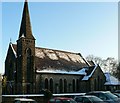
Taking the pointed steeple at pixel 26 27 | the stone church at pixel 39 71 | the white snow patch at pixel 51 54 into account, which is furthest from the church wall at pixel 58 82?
the pointed steeple at pixel 26 27

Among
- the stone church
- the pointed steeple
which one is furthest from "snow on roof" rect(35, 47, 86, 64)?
the pointed steeple

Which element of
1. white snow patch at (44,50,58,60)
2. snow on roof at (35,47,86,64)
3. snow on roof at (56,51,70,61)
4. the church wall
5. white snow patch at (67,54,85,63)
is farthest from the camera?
white snow patch at (67,54,85,63)

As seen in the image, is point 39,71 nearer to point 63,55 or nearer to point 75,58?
point 63,55

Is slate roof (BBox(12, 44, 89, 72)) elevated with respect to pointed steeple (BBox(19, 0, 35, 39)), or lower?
lower

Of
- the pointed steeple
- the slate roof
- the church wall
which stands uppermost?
the pointed steeple

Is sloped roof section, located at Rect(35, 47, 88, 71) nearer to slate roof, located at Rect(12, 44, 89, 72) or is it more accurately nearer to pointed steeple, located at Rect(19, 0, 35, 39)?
slate roof, located at Rect(12, 44, 89, 72)

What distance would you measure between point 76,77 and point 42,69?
28.1 ft

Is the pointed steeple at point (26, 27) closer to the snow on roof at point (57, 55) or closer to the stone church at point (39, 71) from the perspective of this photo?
Answer: the stone church at point (39, 71)

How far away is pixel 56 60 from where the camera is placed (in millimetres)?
50594

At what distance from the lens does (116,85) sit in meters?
52.8

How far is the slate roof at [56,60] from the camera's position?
4697cm

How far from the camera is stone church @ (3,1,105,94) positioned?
44.2m

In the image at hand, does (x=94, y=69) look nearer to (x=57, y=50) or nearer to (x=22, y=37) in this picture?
(x=57, y=50)

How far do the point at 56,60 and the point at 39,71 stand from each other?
22.0 ft
